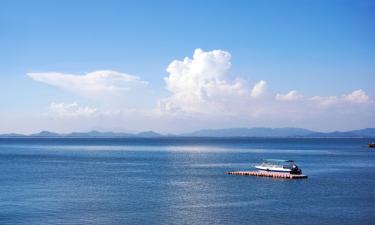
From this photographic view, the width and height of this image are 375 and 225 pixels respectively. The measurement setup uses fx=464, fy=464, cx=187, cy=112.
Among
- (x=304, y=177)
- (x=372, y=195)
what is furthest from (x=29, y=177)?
(x=372, y=195)

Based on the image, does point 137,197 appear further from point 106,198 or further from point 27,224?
point 27,224

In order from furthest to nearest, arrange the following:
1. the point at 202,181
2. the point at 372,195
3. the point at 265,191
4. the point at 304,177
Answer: the point at 304,177 → the point at 202,181 → the point at 265,191 → the point at 372,195

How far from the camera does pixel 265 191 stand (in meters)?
69.0

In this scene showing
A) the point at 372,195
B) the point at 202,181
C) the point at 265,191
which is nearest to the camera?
the point at 372,195

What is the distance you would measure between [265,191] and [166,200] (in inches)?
677

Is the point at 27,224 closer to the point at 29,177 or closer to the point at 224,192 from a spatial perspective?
the point at 224,192

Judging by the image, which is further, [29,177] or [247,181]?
[29,177]

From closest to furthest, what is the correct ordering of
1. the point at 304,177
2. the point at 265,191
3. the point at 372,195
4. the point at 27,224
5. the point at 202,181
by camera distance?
the point at 27,224, the point at 372,195, the point at 265,191, the point at 202,181, the point at 304,177

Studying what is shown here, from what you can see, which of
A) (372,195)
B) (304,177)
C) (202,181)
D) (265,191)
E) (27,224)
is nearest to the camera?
(27,224)

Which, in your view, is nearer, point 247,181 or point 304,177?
point 247,181

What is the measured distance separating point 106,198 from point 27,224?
16.5 meters

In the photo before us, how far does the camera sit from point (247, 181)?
81375 mm

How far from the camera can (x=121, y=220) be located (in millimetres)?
46938

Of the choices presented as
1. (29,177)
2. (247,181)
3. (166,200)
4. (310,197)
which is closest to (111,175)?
(29,177)
